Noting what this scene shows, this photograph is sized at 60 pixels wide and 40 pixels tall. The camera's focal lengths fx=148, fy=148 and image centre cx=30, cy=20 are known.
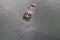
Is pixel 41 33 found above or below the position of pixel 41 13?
below

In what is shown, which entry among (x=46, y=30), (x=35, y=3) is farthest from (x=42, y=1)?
(x=46, y=30)

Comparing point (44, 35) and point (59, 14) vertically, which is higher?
point (59, 14)

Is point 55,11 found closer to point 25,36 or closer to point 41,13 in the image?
point 41,13

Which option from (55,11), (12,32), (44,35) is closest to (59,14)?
(55,11)

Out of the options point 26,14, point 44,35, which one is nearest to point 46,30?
point 44,35

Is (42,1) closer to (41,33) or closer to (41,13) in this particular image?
(41,13)
